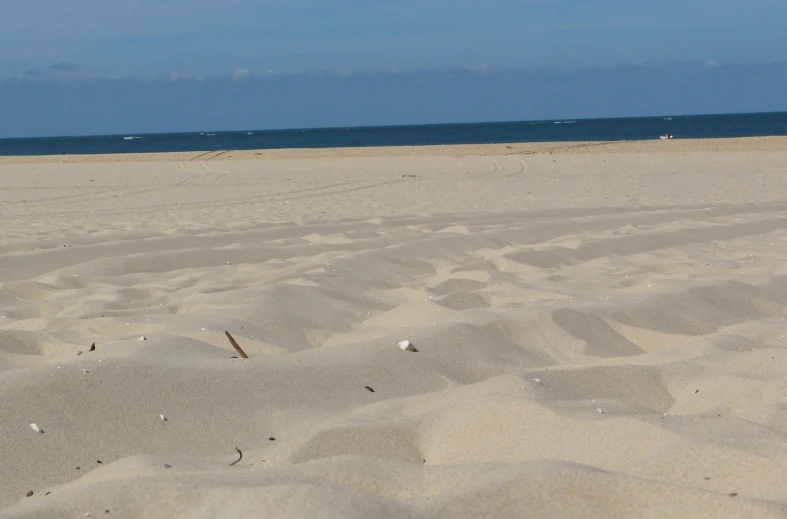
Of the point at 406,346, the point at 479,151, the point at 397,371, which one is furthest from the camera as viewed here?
the point at 479,151

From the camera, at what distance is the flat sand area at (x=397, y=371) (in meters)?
1.65

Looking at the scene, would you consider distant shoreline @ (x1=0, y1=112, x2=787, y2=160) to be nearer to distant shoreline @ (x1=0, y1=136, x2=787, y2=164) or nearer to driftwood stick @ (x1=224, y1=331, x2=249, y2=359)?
distant shoreline @ (x1=0, y1=136, x2=787, y2=164)

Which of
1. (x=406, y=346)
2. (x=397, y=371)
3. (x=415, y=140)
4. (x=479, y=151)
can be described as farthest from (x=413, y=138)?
(x=397, y=371)

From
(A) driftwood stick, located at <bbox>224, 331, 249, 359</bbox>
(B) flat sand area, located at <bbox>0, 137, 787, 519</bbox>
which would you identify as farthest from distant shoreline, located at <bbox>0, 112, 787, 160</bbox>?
(A) driftwood stick, located at <bbox>224, 331, 249, 359</bbox>

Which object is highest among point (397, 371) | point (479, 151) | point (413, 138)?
point (397, 371)

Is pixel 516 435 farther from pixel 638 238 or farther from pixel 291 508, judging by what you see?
pixel 638 238

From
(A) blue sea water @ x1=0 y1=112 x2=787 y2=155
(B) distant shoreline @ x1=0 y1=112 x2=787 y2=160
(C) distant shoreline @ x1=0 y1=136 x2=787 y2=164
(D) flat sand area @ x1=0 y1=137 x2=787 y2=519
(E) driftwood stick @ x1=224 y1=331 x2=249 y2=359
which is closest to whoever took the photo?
(D) flat sand area @ x1=0 y1=137 x2=787 y2=519

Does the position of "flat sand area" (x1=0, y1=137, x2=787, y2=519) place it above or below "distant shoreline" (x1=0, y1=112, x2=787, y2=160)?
above

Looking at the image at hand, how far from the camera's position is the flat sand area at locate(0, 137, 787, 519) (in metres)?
1.65

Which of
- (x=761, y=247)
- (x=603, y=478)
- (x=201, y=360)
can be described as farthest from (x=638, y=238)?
(x=603, y=478)

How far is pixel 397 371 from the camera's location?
2.66 m

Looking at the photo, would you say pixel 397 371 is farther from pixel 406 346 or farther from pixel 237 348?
pixel 237 348

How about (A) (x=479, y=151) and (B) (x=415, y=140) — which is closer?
(A) (x=479, y=151)

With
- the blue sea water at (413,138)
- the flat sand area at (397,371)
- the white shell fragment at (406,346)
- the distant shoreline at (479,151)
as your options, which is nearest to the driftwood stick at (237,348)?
the flat sand area at (397,371)
